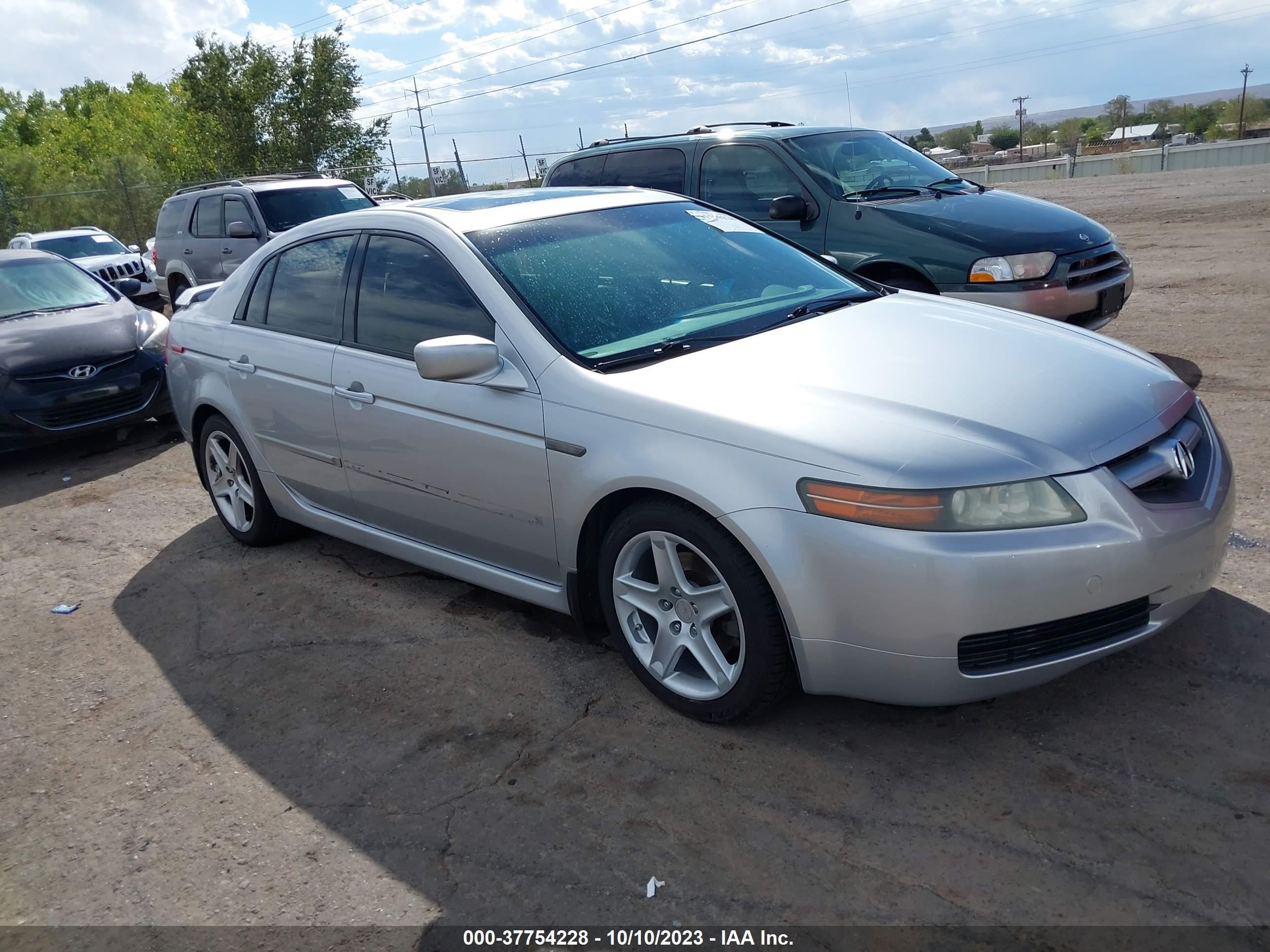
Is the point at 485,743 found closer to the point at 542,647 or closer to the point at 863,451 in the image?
the point at 542,647

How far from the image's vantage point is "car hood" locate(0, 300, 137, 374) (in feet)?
26.0

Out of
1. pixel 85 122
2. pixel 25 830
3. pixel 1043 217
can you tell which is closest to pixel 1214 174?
pixel 1043 217

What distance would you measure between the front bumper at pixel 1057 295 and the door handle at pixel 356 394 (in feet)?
12.5

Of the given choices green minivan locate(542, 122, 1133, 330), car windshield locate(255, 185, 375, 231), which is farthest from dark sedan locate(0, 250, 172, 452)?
green minivan locate(542, 122, 1133, 330)

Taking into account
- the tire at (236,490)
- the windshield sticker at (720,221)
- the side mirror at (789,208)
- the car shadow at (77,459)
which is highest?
the windshield sticker at (720,221)

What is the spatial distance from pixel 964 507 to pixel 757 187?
212 inches

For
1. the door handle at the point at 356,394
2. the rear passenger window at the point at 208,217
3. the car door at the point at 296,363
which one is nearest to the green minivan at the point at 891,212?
the car door at the point at 296,363

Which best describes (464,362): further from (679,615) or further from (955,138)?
(955,138)

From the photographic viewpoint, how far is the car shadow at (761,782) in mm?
2643

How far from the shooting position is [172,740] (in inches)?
149

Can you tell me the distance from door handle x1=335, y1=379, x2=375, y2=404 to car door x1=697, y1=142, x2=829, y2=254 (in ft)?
12.4

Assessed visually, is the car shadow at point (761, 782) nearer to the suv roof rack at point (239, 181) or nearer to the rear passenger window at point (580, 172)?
the rear passenger window at point (580, 172)

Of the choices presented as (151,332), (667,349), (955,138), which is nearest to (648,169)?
(151,332)

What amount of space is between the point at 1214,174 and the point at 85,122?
64.7 meters
